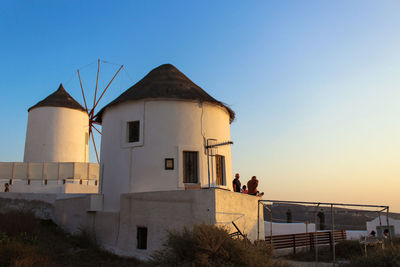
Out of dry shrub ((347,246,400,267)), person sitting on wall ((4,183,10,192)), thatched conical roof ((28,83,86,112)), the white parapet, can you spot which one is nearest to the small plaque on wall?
dry shrub ((347,246,400,267))

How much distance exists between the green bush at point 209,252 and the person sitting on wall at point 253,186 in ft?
21.3

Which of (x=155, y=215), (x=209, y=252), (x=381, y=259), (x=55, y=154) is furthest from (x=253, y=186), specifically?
(x=55, y=154)

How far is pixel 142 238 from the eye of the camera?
13289mm

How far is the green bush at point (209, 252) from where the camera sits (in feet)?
27.7

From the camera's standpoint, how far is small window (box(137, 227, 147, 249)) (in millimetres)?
13222

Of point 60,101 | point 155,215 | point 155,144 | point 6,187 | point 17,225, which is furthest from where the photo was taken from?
point 60,101

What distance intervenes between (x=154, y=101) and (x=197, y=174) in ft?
11.4

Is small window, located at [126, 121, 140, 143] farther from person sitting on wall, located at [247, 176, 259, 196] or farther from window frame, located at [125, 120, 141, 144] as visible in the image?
person sitting on wall, located at [247, 176, 259, 196]

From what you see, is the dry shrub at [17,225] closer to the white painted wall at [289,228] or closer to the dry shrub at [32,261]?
the dry shrub at [32,261]

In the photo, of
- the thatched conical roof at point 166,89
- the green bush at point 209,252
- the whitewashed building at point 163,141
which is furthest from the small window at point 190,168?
the green bush at point 209,252

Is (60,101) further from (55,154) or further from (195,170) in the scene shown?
(195,170)

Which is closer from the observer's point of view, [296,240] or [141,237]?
[141,237]

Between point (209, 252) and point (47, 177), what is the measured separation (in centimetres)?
1806

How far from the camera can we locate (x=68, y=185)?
74.2ft
